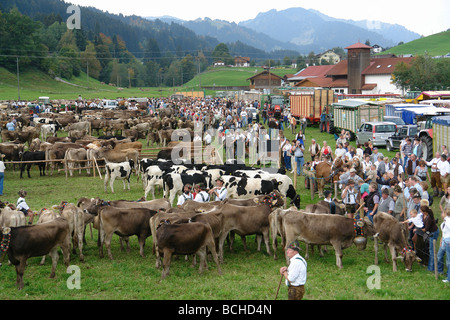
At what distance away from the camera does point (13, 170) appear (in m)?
25.7

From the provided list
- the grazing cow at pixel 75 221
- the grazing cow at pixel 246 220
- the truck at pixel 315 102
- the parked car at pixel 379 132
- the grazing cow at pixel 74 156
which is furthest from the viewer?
the truck at pixel 315 102

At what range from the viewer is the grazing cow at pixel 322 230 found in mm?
11352

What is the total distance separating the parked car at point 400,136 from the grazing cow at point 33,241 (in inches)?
820

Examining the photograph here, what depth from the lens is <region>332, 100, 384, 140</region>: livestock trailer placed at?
32.9 meters

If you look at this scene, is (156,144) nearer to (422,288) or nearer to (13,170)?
(13,170)

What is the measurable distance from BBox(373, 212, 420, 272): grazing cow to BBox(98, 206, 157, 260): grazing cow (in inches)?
229

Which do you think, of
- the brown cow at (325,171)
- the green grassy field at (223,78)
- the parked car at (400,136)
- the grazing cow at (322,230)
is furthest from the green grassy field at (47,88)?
the grazing cow at (322,230)

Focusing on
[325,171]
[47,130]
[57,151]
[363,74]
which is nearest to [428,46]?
[363,74]

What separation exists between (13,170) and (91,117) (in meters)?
15.3

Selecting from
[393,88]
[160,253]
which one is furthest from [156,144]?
[393,88]

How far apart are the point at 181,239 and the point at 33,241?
3247 mm

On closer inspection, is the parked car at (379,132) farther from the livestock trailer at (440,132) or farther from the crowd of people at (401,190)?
the crowd of people at (401,190)

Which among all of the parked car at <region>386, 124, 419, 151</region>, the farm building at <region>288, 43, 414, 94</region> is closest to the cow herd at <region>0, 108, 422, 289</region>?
the parked car at <region>386, 124, 419, 151</region>

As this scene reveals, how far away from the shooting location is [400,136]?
26938 mm
